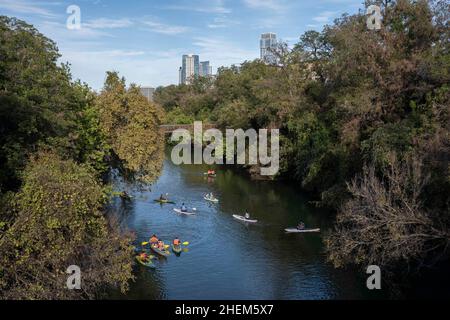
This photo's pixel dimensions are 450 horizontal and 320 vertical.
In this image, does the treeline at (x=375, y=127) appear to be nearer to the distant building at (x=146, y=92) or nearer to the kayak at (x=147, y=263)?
the kayak at (x=147, y=263)

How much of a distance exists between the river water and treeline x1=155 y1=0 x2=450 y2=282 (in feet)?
5.59

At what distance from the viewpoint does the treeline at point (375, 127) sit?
75.6 feet

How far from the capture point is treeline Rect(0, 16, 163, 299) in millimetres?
16922

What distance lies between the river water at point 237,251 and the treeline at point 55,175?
141 inches

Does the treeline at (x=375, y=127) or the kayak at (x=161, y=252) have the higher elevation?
the treeline at (x=375, y=127)

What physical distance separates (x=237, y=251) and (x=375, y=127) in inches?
482

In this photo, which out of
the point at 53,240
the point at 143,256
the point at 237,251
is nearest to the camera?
the point at 53,240

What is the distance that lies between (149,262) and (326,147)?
20302 mm

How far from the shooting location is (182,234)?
32.3 meters

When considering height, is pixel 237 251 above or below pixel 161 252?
below

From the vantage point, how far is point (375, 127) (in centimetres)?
3225

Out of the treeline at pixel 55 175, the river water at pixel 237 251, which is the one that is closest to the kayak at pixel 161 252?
the river water at pixel 237 251

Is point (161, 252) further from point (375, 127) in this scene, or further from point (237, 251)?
point (375, 127)

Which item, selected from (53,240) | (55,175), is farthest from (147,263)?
(53,240)
